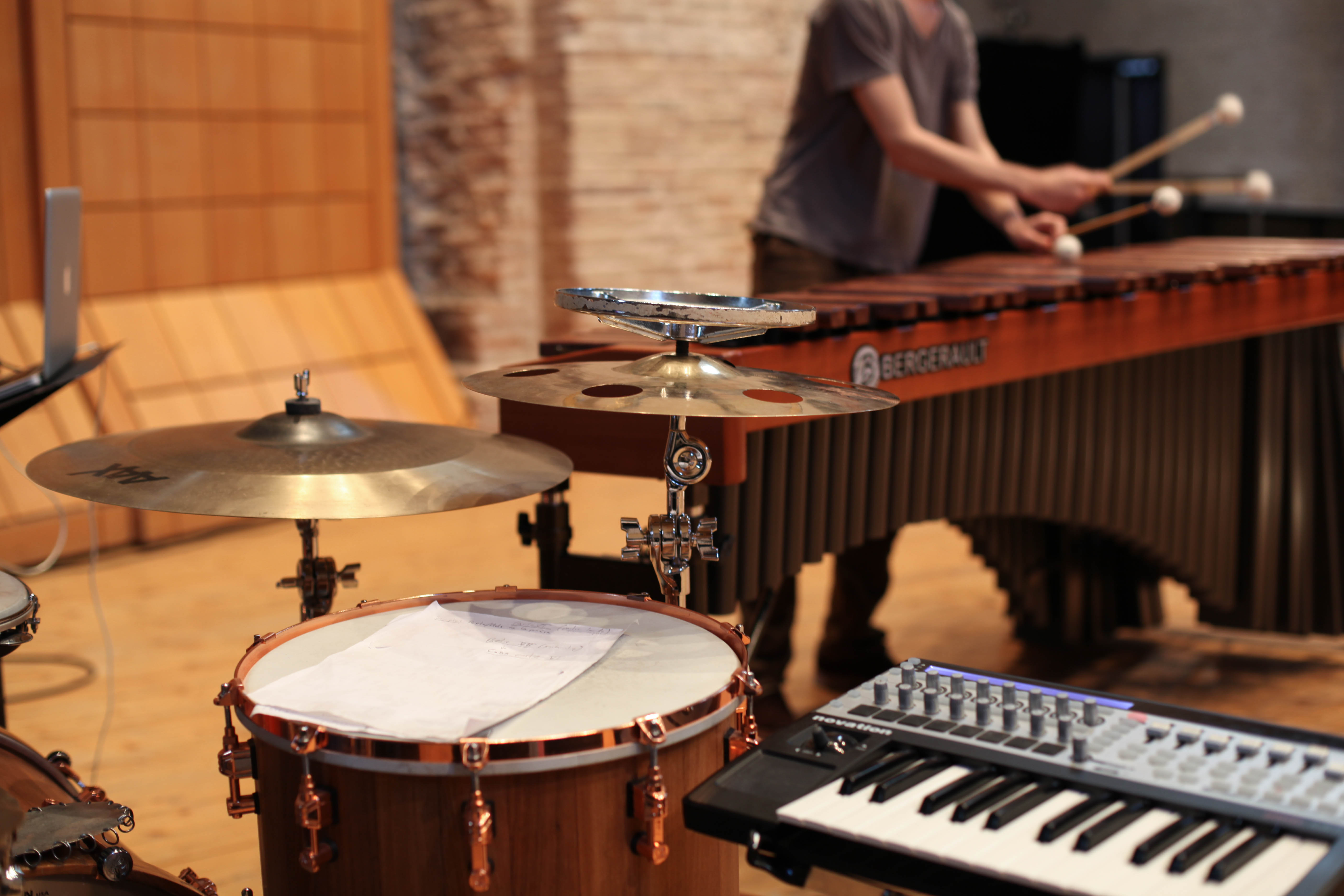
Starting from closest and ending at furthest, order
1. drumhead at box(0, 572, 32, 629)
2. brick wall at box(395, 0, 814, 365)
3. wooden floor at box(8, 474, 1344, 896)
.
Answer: drumhead at box(0, 572, 32, 629), wooden floor at box(8, 474, 1344, 896), brick wall at box(395, 0, 814, 365)

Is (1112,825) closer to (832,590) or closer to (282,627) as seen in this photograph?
(832,590)

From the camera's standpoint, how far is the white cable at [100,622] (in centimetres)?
269

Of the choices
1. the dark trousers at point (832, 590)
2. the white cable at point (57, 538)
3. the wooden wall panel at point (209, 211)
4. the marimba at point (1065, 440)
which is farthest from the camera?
the wooden wall panel at point (209, 211)

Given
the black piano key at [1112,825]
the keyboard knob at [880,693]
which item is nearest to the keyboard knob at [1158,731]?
the black piano key at [1112,825]

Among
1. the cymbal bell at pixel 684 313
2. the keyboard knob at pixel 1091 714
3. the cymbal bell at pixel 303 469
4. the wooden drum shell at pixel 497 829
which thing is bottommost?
the wooden drum shell at pixel 497 829

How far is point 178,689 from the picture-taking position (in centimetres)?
301

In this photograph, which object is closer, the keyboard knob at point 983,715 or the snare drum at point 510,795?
the snare drum at point 510,795

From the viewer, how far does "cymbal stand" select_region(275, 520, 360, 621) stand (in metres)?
1.76

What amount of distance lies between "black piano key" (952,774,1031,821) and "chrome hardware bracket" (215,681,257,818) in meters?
0.66

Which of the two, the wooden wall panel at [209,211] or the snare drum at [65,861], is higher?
the wooden wall panel at [209,211]

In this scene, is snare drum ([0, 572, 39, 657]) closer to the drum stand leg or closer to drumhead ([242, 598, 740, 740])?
drumhead ([242, 598, 740, 740])

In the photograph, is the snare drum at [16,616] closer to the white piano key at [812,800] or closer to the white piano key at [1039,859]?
the white piano key at [812,800]

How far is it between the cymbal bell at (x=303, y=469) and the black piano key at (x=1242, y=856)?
76 cm

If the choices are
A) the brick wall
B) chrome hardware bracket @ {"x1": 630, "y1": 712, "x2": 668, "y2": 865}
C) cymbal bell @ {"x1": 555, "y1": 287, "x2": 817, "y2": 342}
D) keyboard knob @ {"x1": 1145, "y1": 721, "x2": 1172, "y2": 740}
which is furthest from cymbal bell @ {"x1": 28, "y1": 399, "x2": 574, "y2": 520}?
the brick wall
